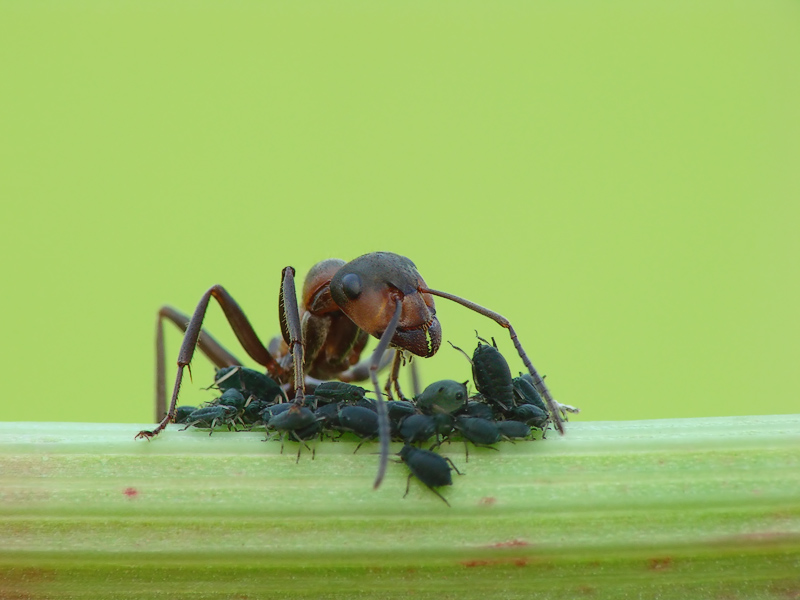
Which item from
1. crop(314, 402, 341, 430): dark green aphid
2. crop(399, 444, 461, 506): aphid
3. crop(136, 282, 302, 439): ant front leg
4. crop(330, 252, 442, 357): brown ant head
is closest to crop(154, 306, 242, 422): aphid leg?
crop(136, 282, 302, 439): ant front leg

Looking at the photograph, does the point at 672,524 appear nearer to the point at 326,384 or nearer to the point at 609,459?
the point at 609,459

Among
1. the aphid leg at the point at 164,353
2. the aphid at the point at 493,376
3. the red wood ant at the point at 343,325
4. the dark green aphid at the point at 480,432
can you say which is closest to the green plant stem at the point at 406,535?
the dark green aphid at the point at 480,432

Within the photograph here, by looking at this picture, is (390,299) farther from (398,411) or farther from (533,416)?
(533,416)

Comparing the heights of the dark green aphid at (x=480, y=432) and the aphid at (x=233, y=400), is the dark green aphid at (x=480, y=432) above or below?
above

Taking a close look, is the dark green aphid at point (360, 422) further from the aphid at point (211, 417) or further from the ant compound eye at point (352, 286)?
the ant compound eye at point (352, 286)

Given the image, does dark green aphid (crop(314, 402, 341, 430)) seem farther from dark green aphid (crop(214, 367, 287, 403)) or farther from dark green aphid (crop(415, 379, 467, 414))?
dark green aphid (crop(214, 367, 287, 403))

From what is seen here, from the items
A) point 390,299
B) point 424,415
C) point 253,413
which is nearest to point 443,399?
point 424,415
